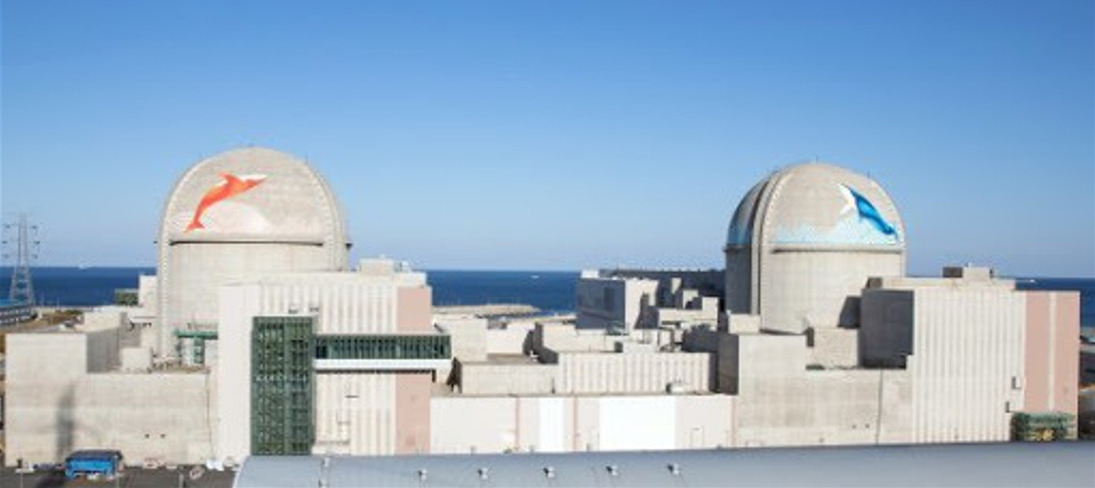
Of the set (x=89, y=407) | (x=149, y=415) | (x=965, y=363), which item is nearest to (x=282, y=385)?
(x=149, y=415)

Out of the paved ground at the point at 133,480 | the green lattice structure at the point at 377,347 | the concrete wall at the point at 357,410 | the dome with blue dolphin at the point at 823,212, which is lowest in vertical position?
the paved ground at the point at 133,480

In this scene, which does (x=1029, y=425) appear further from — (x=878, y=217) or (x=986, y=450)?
(x=986, y=450)

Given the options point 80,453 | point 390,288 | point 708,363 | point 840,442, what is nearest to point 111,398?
point 80,453

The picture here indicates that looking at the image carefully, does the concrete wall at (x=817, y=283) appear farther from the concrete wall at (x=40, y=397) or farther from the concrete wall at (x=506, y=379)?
the concrete wall at (x=40, y=397)

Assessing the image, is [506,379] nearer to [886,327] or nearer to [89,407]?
[89,407]

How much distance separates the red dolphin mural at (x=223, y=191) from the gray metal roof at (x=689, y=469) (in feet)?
91.5

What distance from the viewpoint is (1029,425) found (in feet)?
164

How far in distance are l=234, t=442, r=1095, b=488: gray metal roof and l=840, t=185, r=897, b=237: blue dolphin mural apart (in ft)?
98.3

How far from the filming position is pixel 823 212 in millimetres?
55656

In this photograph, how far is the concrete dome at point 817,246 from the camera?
55.6m

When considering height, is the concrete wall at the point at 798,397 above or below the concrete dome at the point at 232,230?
below

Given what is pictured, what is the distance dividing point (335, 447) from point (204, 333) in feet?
37.2

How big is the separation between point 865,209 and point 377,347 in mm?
28780

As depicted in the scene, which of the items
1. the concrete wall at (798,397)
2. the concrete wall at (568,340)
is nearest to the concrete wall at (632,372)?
the concrete wall at (798,397)
